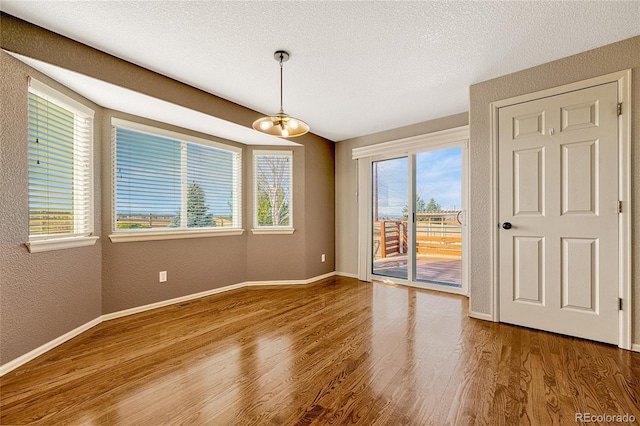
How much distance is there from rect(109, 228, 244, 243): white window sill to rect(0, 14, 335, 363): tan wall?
0.20ft

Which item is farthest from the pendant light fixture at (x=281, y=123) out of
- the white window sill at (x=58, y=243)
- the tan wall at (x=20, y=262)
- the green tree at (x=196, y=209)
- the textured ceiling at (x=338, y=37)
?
the white window sill at (x=58, y=243)

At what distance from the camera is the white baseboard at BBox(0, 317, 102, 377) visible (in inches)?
74.8

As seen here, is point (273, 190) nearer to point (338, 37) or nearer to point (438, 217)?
point (438, 217)

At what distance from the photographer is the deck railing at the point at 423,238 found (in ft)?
12.8

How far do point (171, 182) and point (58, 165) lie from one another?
1.15 m

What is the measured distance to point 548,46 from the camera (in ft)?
7.31

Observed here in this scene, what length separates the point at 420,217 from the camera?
410cm

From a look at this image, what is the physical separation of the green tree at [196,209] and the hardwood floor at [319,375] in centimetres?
123

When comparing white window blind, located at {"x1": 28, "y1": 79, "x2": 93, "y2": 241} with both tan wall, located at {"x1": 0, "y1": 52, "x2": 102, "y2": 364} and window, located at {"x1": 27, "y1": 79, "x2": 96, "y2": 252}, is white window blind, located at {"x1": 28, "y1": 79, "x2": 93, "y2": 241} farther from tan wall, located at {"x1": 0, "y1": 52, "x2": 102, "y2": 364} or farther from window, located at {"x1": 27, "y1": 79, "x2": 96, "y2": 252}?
tan wall, located at {"x1": 0, "y1": 52, "x2": 102, "y2": 364}

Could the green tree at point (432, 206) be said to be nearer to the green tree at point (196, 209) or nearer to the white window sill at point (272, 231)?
the white window sill at point (272, 231)

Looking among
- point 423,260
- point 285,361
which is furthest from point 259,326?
point 423,260

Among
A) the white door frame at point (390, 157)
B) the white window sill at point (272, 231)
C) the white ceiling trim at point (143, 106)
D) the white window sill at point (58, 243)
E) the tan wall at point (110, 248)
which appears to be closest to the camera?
the tan wall at point (110, 248)

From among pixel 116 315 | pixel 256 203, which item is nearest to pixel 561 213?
pixel 256 203

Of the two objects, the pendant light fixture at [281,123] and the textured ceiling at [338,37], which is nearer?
the textured ceiling at [338,37]
